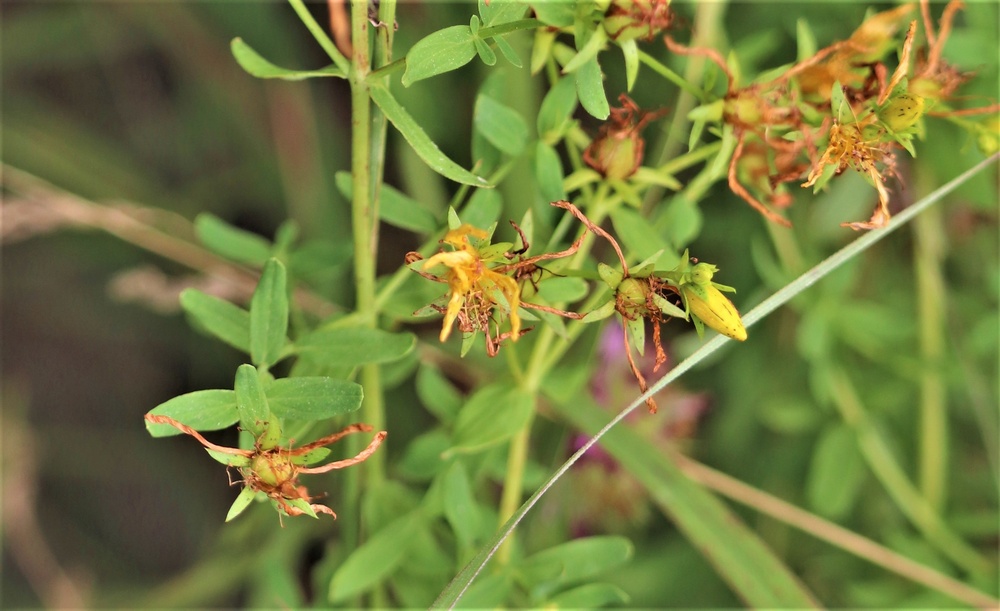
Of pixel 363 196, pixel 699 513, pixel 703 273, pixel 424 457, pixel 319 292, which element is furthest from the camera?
pixel 319 292

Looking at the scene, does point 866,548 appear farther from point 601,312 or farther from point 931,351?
point 601,312

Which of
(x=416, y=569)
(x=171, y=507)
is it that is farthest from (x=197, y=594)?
(x=416, y=569)

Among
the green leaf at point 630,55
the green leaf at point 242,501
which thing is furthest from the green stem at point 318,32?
the green leaf at point 242,501

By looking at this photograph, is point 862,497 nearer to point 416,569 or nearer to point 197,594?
point 416,569

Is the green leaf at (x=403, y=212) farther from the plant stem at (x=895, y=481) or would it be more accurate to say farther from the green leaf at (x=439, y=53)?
the plant stem at (x=895, y=481)

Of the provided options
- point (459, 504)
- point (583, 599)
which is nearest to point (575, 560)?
point (583, 599)

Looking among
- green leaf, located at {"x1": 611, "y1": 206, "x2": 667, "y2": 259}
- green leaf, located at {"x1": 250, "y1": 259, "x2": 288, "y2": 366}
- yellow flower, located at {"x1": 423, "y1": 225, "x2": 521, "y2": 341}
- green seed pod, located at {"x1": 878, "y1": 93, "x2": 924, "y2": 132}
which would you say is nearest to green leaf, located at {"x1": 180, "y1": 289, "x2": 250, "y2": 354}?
green leaf, located at {"x1": 250, "y1": 259, "x2": 288, "y2": 366}
